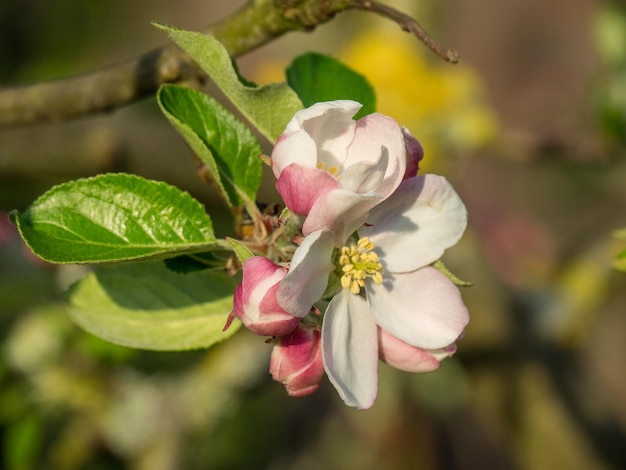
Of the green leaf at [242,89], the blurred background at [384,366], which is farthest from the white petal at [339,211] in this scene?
the blurred background at [384,366]

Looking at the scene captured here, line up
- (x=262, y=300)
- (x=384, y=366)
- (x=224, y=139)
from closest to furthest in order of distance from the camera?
1. (x=262, y=300)
2. (x=224, y=139)
3. (x=384, y=366)

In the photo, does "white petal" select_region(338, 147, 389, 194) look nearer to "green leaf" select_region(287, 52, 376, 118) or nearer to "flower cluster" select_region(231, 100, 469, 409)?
"flower cluster" select_region(231, 100, 469, 409)

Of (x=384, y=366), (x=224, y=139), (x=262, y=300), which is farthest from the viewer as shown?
(x=384, y=366)

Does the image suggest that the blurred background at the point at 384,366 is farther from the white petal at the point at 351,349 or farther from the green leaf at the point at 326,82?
the white petal at the point at 351,349

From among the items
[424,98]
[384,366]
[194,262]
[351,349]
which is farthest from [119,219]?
[424,98]

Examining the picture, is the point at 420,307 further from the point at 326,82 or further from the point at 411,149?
the point at 326,82

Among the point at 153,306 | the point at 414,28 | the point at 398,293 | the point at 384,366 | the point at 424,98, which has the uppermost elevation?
the point at 414,28
